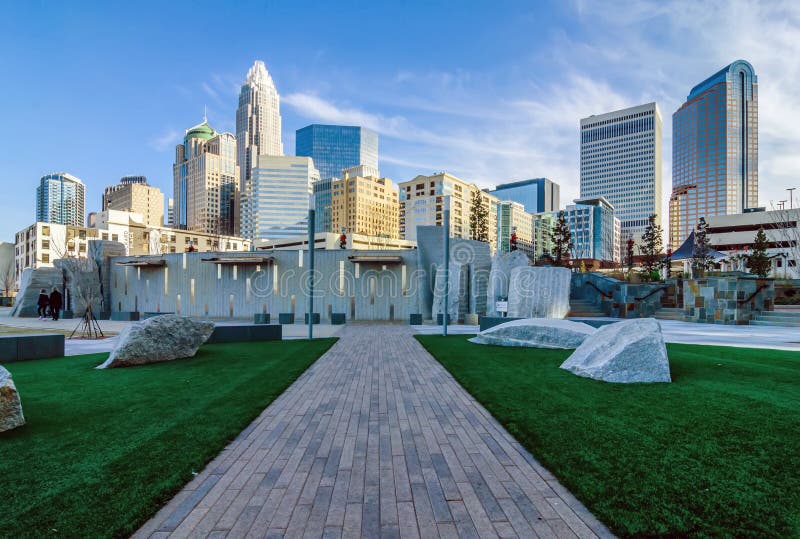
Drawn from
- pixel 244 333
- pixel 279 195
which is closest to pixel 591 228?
pixel 279 195

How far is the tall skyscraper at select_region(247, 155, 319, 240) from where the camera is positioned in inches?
5974

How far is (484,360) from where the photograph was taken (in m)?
9.18

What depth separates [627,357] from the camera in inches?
279

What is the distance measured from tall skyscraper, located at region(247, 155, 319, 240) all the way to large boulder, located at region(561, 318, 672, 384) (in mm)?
147881

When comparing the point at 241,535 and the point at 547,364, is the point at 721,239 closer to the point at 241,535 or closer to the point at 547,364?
the point at 547,364

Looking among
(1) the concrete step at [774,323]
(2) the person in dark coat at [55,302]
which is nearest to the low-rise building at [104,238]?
(2) the person in dark coat at [55,302]

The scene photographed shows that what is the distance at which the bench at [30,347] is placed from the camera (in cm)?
966

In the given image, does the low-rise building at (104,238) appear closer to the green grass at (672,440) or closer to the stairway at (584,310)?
the stairway at (584,310)

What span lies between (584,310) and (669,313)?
427cm

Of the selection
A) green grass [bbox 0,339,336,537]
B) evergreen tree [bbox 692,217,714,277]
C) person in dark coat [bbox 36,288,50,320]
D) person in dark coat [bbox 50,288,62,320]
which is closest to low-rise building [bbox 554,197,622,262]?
evergreen tree [bbox 692,217,714,277]

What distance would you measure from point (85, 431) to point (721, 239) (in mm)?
91969

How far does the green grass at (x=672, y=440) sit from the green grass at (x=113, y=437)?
325cm

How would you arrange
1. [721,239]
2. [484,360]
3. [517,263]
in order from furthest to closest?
[721,239]
[517,263]
[484,360]

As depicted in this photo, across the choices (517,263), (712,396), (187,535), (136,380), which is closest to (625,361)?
(712,396)
